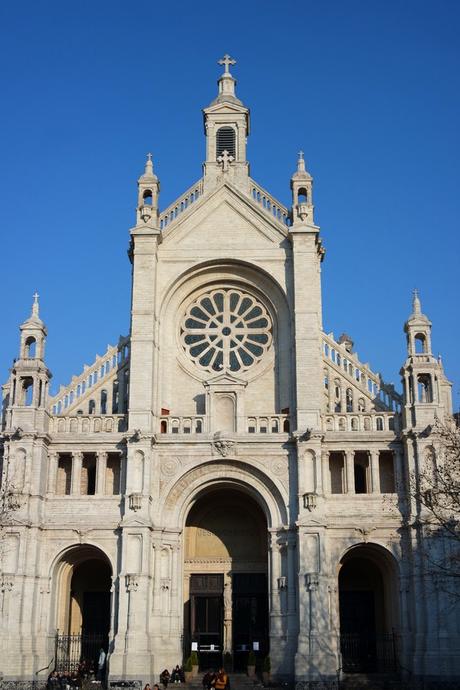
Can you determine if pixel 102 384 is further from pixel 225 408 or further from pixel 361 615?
pixel 361 615

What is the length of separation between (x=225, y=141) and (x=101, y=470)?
67.8ft

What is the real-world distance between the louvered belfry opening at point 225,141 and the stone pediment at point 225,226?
158 inches

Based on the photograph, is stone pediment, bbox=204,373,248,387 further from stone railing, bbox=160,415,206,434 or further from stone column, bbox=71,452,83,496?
stone column, bbox=71,452,83,496

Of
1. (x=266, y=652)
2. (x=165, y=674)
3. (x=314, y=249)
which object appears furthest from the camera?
(x=314, y=249)

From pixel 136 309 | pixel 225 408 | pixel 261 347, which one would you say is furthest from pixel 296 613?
pixel 136 309

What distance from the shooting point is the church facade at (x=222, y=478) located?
141 feet

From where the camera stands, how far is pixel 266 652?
45.6 m

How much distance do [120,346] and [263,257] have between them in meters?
8.75

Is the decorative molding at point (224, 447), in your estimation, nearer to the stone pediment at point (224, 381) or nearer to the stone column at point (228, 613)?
the stone pediment at point (224, 381)

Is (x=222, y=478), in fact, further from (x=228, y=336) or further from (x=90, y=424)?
(x=228, y=336)

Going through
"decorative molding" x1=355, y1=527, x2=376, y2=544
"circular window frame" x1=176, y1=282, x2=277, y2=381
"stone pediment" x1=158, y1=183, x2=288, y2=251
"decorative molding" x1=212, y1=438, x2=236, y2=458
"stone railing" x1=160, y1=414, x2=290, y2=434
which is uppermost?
"stone pediment" x1=158, y1=183, x2=288, y2=251

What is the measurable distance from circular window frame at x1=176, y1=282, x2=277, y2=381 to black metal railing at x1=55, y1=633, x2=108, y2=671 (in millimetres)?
13793

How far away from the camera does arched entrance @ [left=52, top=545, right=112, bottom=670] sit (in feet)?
147

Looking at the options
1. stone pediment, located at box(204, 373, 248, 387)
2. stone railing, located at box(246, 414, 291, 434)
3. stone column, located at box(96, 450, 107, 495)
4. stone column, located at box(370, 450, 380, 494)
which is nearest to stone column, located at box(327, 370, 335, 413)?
stone railing, located at box(246, 414, 291, 434)
